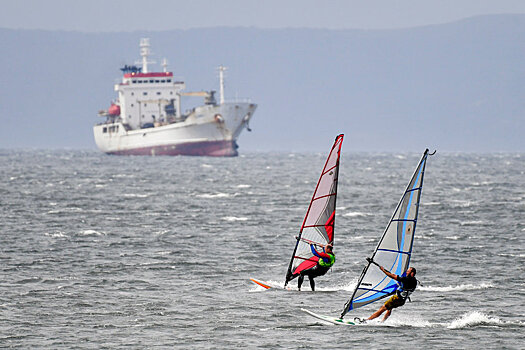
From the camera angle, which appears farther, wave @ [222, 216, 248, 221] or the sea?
wave @ [222, 216, 248, 221]

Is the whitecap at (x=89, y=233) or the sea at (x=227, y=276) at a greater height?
the whitecap at (x=89, y=233)

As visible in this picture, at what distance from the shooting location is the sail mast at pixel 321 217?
3041cm

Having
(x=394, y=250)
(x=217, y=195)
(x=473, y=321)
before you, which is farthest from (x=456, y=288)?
(x=217, y=195)

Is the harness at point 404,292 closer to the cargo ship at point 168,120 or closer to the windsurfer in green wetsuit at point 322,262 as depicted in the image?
the windsurfer in green wetsuit at point 322,262

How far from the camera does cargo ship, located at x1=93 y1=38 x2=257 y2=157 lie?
496 feet

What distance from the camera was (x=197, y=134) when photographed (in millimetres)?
152750

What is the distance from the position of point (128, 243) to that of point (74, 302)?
14.4m

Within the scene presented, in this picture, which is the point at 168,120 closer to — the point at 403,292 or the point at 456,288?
the point at 456,288

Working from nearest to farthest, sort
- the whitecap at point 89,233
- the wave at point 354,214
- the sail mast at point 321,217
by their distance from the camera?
the sail mast at point 321,217 < the whitecap at point 89,233 < the wave at point 354,214

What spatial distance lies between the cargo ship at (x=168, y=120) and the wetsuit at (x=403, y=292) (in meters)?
124

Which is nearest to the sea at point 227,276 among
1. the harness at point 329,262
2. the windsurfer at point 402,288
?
the windsurfer at point 402,288

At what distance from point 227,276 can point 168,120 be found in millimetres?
122431

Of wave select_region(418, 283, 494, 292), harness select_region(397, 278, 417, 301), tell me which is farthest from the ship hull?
harness select_region(397, 278, 417, 301)

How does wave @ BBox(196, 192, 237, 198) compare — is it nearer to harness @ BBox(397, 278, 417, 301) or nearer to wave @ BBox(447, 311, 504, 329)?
wave @ BBox(447, 311, 504, 329)
